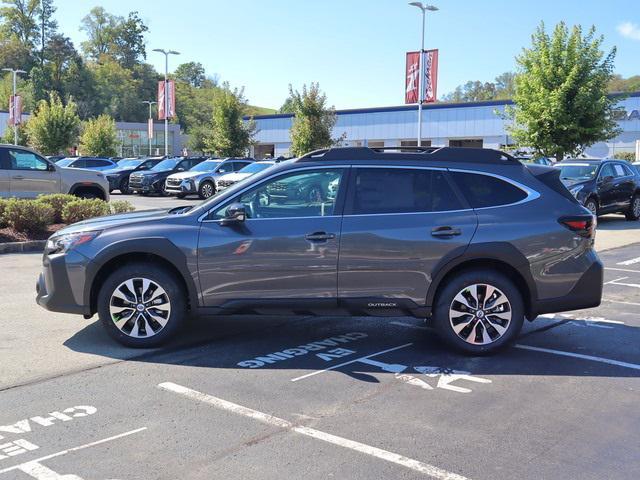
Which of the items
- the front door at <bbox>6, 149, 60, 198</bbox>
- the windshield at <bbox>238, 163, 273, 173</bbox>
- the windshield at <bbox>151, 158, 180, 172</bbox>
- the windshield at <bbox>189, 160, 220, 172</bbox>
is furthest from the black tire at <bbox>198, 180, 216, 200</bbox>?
the front door at <bbox>6, 149, 60, 198</bbox>

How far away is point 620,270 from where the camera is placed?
1091 cm

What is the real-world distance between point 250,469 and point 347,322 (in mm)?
3534

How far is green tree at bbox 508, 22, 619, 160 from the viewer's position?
76.7 feet

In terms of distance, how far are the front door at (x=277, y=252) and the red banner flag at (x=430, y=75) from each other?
21410 mm

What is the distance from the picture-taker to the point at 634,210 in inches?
757

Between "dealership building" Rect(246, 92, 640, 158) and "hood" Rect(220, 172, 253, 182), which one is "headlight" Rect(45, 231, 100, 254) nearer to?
"hood" Rect(220, 172, 253, 182)

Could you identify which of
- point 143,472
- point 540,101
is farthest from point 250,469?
point 540,101

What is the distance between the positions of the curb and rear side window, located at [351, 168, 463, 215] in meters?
8.14

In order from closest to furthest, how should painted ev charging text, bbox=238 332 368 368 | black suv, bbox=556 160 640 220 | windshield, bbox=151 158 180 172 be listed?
painted ev charging text, bbox=238 332 368 368
black suv, bbox=556 160 640 220
windshield, bbox=151 158 180 172

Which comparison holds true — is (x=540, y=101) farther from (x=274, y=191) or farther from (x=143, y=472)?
(x=143, y=472)

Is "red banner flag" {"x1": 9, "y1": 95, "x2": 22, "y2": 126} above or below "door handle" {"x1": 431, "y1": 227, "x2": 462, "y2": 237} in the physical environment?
above

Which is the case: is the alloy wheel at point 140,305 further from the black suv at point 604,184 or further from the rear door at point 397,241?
the black suv at point 604,184

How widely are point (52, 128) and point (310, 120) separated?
18.2 m

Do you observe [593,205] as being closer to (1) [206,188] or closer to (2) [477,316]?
(2) [477,316]
